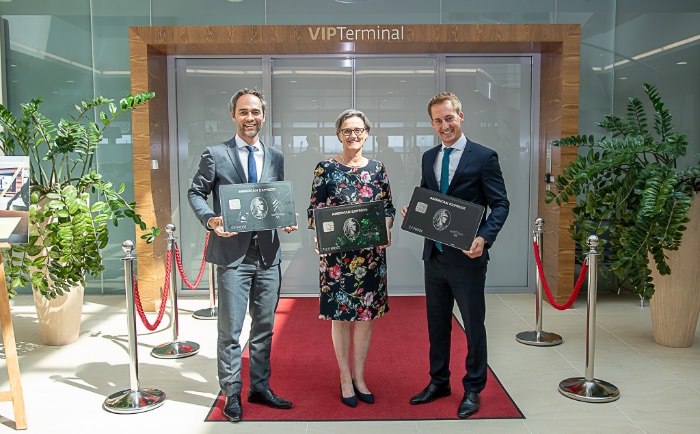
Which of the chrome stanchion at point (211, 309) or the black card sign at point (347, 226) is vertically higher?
the black card sign at point (347, 226)

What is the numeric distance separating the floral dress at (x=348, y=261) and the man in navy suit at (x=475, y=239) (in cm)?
34

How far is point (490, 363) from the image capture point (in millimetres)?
4332

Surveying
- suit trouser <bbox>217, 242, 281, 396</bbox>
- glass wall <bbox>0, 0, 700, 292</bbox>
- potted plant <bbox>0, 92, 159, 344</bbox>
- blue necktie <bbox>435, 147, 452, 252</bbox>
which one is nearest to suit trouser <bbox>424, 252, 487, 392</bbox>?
blue necktie <bbox>435, 147, 452, 252</bbox>

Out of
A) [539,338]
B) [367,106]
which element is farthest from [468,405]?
[367,106]

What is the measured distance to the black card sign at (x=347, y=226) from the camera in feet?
10.6

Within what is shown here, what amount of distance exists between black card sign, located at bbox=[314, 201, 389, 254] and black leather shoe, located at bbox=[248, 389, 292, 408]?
99 centimetres

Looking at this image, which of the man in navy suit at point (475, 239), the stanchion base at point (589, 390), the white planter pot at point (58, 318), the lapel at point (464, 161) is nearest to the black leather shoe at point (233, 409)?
the man in navy suit at point (475, 239)

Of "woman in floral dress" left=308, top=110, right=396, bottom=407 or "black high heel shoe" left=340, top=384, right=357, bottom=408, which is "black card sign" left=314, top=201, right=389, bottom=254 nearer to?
"woman in floral dress" left=308, top=110, right=396, bottom=407

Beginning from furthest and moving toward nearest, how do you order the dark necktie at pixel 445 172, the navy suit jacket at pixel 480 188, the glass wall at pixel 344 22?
Result: 1. the glass wall at pixel 344 22
2. the dark necktie at pixel 445 172
3. the navy suit jacket at pixel 480 188

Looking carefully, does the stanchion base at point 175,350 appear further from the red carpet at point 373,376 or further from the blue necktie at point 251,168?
the blue necktie at point 251,168

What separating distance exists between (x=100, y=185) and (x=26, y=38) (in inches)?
120

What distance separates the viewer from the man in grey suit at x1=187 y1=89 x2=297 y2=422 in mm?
3279

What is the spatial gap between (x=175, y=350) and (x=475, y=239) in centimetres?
262

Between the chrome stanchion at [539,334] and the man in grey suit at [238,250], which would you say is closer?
the man in grey suit at [238,250]
